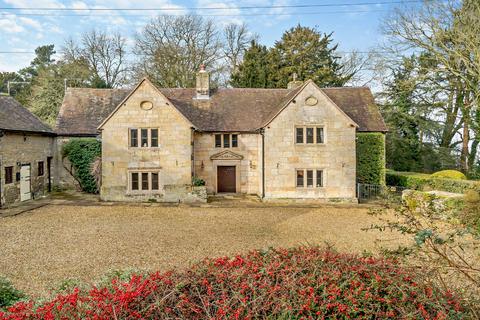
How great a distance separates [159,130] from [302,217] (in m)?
9.92

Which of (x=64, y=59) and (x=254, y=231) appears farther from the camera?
(x=64, y=59)

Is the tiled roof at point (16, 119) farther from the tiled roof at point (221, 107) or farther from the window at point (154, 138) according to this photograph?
the window at point (154, 138)

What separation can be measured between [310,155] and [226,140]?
5.73 metres

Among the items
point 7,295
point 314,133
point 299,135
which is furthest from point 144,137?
point 7,295

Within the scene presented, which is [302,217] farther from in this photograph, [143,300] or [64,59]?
[64,59]

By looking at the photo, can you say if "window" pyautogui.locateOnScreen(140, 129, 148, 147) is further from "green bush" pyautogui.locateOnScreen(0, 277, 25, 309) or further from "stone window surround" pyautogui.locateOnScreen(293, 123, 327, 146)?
"green bush" pyautogui.locateOnScreen(0, 277, 25, 309)

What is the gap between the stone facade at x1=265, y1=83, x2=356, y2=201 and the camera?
18.5 metres

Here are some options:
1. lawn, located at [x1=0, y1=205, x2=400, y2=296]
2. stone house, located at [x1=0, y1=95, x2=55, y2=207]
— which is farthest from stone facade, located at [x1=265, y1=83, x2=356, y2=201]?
stone house, located at [x1=0, y1=95, x2=55, y2=207]

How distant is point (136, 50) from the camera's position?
3759 centimetres

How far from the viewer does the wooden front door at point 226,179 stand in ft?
67.3

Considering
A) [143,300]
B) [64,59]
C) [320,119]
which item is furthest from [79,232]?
[64,59]

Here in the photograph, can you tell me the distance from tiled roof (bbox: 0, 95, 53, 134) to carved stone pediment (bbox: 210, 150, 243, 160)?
11.2 m

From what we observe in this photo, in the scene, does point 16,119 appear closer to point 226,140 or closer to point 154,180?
point 154,180

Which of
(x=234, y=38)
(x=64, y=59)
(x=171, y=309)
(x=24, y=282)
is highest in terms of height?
(x=234, y=38)
